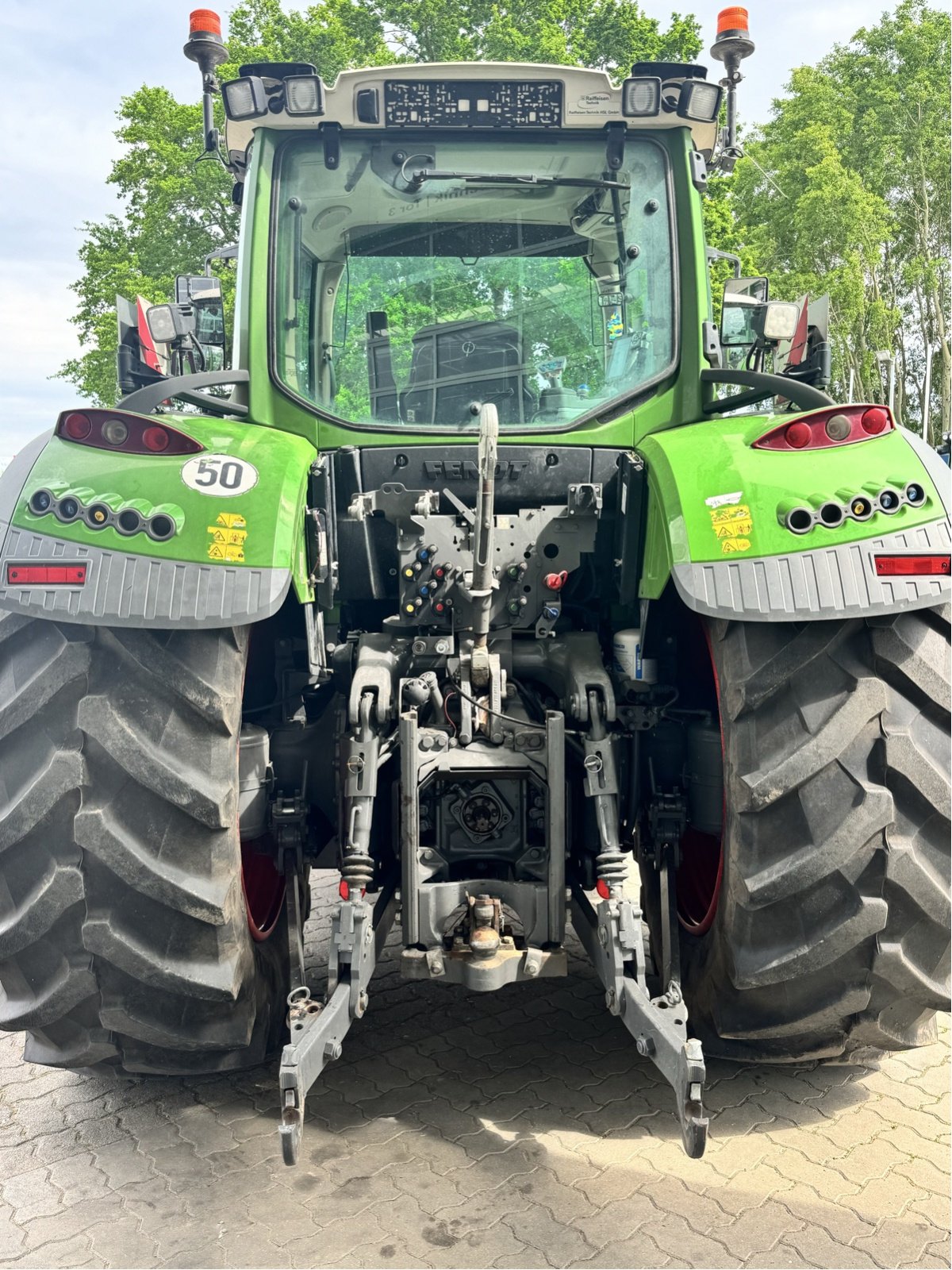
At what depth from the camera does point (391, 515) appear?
128 inches

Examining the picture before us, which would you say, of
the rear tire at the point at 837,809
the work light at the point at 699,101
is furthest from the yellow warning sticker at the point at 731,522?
the work light at the point at 699,101

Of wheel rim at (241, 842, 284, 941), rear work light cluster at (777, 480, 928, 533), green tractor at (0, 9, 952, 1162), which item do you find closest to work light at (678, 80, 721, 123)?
green tractor at (0, 9, 952, 1162)

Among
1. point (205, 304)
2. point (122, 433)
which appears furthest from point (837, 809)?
point (205, 304)

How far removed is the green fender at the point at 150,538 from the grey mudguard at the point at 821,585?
3.46ft

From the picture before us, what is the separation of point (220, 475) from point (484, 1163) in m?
1.96

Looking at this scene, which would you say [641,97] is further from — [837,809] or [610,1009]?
[610,1009]

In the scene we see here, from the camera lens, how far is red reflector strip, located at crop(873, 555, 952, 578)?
103 inches

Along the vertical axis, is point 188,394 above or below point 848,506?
above

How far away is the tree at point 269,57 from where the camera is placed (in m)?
22.4

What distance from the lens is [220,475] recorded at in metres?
2.82

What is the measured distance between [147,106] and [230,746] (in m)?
24.0

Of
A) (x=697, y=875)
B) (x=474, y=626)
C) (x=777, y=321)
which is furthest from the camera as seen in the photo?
(x=777, y=321)

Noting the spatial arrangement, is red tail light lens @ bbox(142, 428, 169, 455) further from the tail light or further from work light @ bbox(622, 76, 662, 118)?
work light @ bbox(622, 76, 662, 118)

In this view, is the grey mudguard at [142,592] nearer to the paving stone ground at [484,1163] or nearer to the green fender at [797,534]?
the green fender at [797,534]
